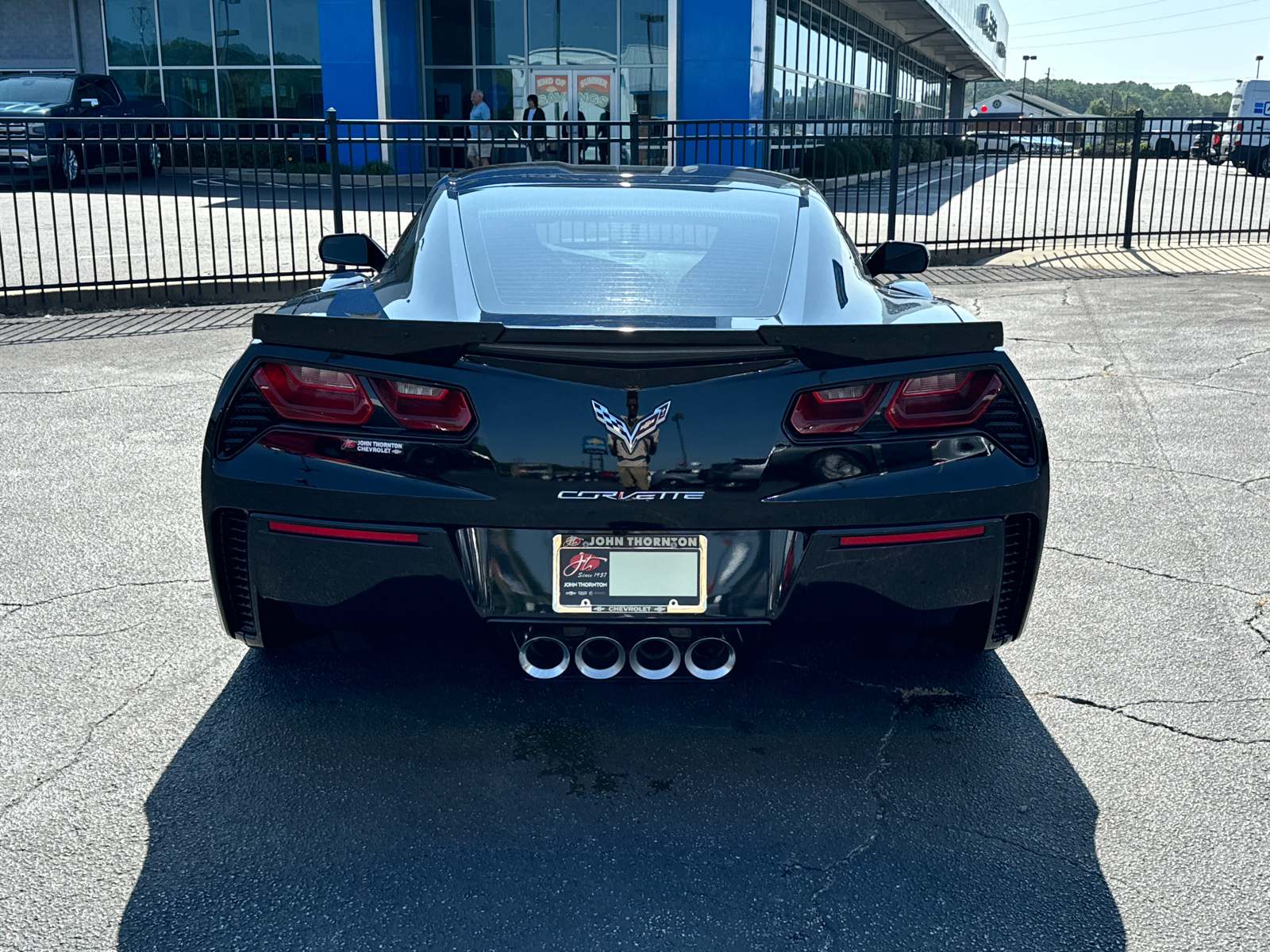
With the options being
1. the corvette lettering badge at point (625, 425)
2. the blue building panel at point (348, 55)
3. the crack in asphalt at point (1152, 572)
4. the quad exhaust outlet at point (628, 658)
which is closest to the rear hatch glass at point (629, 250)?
the corvette lettering badge at point (625, 425)

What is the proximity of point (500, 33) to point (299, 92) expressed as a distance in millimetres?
4767

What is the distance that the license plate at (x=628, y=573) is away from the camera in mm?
2936

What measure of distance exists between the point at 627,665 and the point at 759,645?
339 millimetres

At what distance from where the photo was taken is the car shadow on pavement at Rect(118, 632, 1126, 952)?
2.55 meters

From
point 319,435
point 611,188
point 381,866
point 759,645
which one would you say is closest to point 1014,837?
point 759,645

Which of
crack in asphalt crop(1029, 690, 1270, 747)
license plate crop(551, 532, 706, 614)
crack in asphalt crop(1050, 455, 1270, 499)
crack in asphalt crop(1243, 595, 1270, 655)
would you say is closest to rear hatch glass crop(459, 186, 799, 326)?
license plate crop(551, 532, 706, 614)

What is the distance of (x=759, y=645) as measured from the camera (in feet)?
10.1

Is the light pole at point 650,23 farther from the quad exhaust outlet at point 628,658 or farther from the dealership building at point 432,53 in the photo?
the quad exhaust outlet at point 628,658

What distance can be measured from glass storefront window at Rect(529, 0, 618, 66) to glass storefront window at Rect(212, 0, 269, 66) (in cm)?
611

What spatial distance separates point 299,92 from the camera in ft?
93.7

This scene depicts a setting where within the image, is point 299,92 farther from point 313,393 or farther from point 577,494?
point 577,494

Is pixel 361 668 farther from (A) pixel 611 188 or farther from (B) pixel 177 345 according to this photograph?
(B) pixel 177 345

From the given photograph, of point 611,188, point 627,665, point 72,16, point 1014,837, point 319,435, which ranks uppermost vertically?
point 72,16

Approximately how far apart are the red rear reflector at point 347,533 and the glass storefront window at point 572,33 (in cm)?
2603
